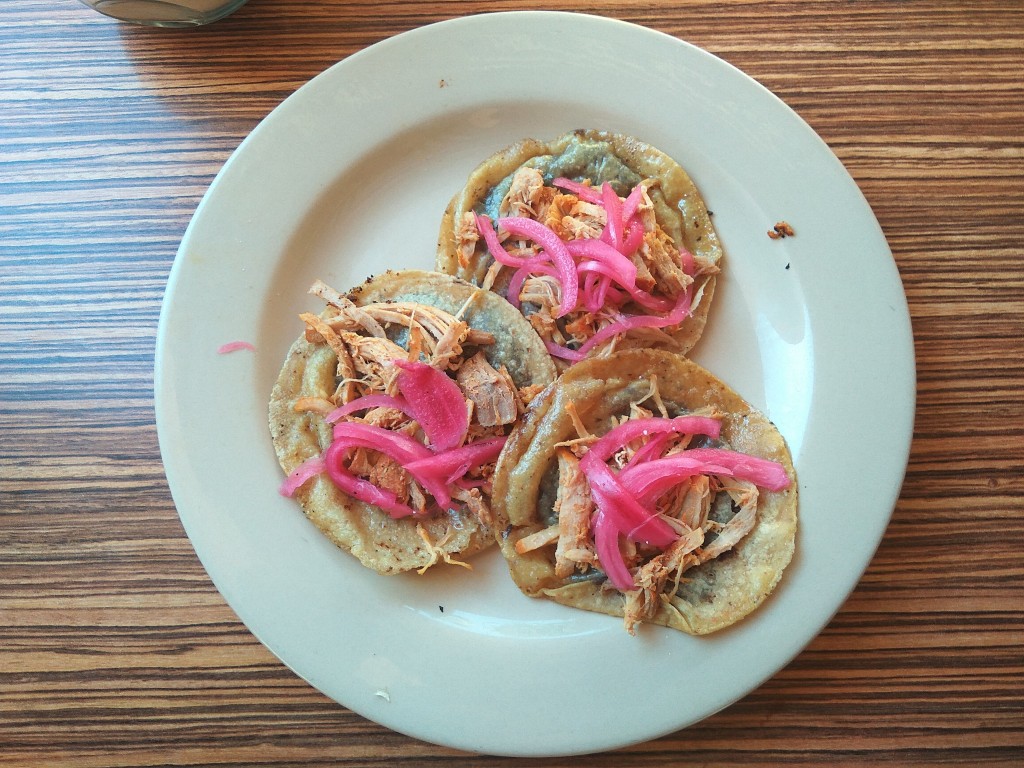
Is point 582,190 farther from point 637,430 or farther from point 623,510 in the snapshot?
point 623,510

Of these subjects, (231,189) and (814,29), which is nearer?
(231,189)

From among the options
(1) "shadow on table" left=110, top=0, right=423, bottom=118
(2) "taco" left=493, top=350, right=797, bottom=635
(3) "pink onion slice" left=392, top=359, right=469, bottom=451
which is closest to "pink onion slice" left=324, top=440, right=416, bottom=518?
(3) "pink onion slice" left=392, top=359, right=469, bottom=451

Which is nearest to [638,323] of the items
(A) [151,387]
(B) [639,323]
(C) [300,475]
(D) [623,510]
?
(B) [639,323]

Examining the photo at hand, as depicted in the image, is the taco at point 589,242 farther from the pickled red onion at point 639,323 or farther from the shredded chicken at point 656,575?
the shredded chicken at point 656,575

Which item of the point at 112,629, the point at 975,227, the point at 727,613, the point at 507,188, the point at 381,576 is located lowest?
the point at 112,629

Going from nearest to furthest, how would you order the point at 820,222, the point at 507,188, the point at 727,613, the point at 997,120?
the point at 727,613 < the point at 820,222 < the point at 507,188 < the point at 997,120

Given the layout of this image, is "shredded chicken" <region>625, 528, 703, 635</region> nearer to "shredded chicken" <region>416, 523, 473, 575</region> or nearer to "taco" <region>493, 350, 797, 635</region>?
"taco" <region>493, 350, 797, 635</region>

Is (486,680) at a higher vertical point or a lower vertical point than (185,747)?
higher

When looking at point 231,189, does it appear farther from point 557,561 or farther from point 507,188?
point 557,561

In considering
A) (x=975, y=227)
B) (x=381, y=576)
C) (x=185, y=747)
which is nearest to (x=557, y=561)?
(x=381, y=576)
